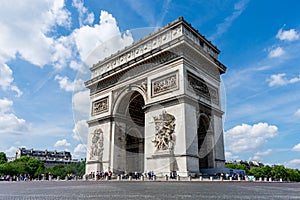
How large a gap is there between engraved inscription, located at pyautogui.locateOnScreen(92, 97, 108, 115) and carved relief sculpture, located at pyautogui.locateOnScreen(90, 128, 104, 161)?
1965 mm

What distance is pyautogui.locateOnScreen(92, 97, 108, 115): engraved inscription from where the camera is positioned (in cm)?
2553

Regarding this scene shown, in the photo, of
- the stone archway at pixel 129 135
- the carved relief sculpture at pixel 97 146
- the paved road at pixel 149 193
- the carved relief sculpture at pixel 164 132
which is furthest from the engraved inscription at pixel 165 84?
the paved road at pixel 149 193

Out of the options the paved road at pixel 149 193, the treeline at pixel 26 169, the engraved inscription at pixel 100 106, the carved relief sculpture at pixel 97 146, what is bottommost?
the treeline at pixel 26 169

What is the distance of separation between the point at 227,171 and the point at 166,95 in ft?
23.3

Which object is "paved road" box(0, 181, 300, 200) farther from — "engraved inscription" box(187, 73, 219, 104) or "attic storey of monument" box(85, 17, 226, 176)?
"engraved inscription" box(187, 73, 219, 104)

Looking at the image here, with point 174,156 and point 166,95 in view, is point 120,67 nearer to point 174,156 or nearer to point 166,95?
point 166,95

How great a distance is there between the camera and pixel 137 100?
26234mm


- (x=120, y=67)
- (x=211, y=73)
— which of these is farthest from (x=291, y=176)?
(x=120, y=67)

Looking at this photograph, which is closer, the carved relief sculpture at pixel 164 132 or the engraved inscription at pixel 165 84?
the carved relief sculpture at pixel 164 132

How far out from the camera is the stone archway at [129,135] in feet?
77.9

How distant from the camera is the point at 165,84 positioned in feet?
66.5

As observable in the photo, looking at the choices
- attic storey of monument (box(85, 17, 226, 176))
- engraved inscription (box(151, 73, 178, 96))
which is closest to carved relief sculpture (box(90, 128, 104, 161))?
attic storey of monument (box(85, 17, 226, 176))

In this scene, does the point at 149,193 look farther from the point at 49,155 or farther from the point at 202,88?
the point at 49,155

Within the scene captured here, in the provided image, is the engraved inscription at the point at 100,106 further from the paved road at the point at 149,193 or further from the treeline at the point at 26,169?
the treeline at the point at 26,169
